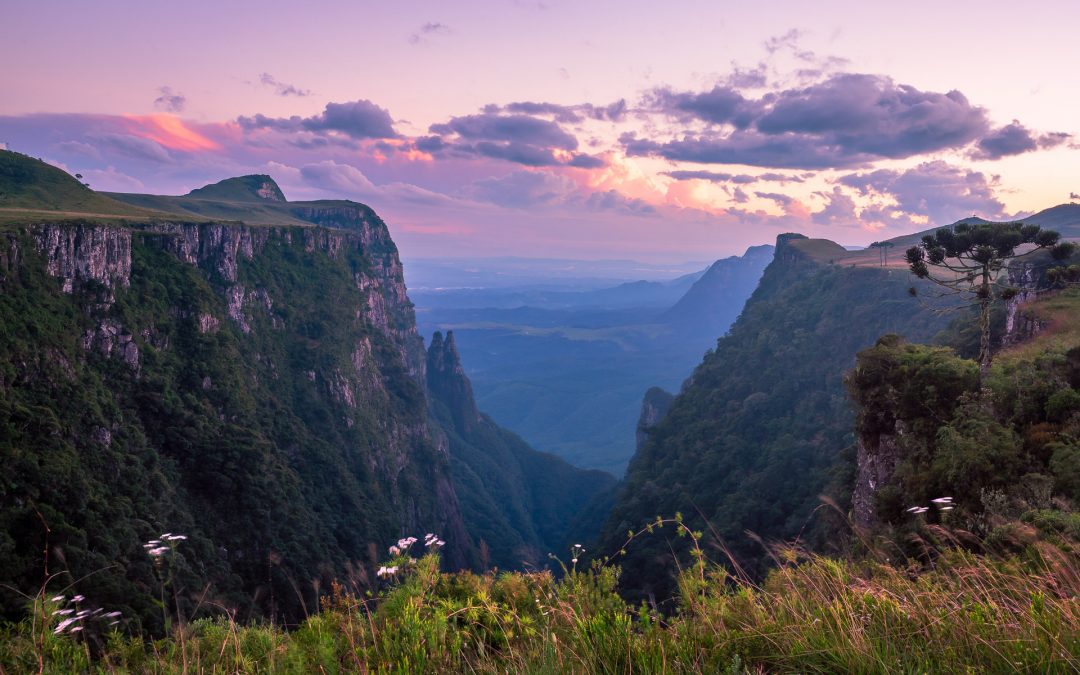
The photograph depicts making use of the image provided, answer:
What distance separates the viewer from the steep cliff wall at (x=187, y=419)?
45.6 m

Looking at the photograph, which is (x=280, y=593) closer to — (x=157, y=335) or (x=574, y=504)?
(x=157, y=335)

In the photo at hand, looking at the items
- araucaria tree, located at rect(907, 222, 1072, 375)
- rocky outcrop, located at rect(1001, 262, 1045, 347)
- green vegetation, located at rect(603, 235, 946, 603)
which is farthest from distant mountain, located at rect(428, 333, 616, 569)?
araucaria tree, located at rect(907, 222, 1072, 375)

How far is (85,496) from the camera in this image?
4706cm

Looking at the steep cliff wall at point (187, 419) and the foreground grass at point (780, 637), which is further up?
the foreground grass at point (780, 637)

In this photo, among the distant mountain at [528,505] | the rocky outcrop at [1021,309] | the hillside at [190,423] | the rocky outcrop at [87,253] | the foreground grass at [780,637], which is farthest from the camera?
the distant mountain at [528,505]

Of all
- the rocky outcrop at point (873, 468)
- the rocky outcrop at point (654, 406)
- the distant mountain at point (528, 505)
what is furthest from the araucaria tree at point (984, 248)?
the rocky outcrop at point (654, 406)

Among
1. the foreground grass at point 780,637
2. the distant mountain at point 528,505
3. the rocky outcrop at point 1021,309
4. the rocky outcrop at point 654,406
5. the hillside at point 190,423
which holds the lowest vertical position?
the distant mountain at point 528,505

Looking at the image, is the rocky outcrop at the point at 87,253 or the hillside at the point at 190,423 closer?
the hillside at the point at 190,423

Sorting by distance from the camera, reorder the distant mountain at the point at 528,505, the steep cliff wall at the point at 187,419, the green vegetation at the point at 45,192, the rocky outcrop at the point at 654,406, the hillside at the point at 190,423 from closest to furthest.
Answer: the hillside at the point at 190,423, the steep cliff wall at the point at 187,419, the green vegetation at the point at 45,192, the distant mountain at the point at 528,505, the rocky outcrop at the point at 654,406

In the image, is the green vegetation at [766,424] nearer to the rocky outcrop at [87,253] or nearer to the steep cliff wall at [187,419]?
the steep cliff wall at [187,419]

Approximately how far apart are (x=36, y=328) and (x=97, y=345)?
956cm

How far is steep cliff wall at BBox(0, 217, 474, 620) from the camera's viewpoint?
4562 cm

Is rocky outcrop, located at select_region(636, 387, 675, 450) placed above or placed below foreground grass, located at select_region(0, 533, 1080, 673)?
below

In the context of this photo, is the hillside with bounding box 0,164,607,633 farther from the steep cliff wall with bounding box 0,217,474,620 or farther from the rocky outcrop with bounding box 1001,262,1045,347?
the rocky outcrop with bounding box 1001,262,1045,347
